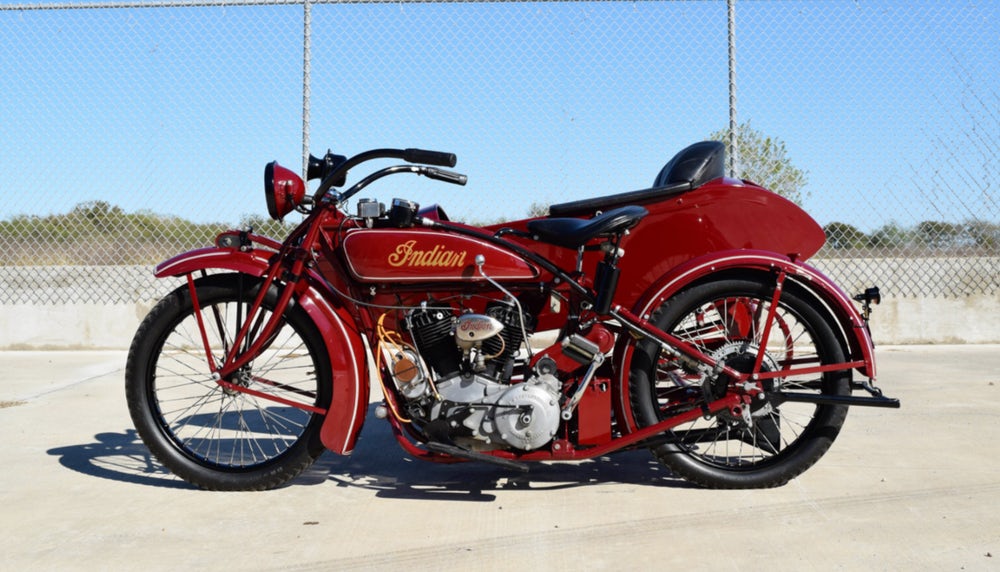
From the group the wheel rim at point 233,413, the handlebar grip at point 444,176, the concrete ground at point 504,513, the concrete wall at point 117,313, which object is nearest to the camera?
the concrete ground at point 504,513

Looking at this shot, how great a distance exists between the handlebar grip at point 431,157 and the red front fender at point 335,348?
0.62 metres

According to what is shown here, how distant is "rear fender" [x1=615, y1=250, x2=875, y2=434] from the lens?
3.14 meters

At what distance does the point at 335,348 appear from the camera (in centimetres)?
317

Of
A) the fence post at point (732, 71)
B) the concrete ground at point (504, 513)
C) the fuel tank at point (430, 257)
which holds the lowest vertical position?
the concrete ground at point (504, 513)

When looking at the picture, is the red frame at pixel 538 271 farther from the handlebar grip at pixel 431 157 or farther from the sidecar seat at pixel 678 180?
the handlebar grip at pixel 431 157

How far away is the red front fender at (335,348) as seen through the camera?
3178 mm

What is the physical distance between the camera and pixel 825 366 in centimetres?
314

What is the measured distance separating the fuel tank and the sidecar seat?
0.37 m

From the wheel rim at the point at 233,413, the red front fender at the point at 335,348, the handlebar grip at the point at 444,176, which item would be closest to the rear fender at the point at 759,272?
the handlebar grip at the point at 444,176

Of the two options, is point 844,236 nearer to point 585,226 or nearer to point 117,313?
point 585,226

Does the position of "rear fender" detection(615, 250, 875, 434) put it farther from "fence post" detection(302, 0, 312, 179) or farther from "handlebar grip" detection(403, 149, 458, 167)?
"fence post" detection(302, 0, 312, 179)

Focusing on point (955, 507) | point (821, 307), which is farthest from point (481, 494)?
point (955, 507)

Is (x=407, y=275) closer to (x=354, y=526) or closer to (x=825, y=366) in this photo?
(x=354, y=526)

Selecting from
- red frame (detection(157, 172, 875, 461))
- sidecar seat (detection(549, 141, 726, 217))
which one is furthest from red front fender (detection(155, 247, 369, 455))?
sidecar seat (detection(549, 141, 726, 217))
